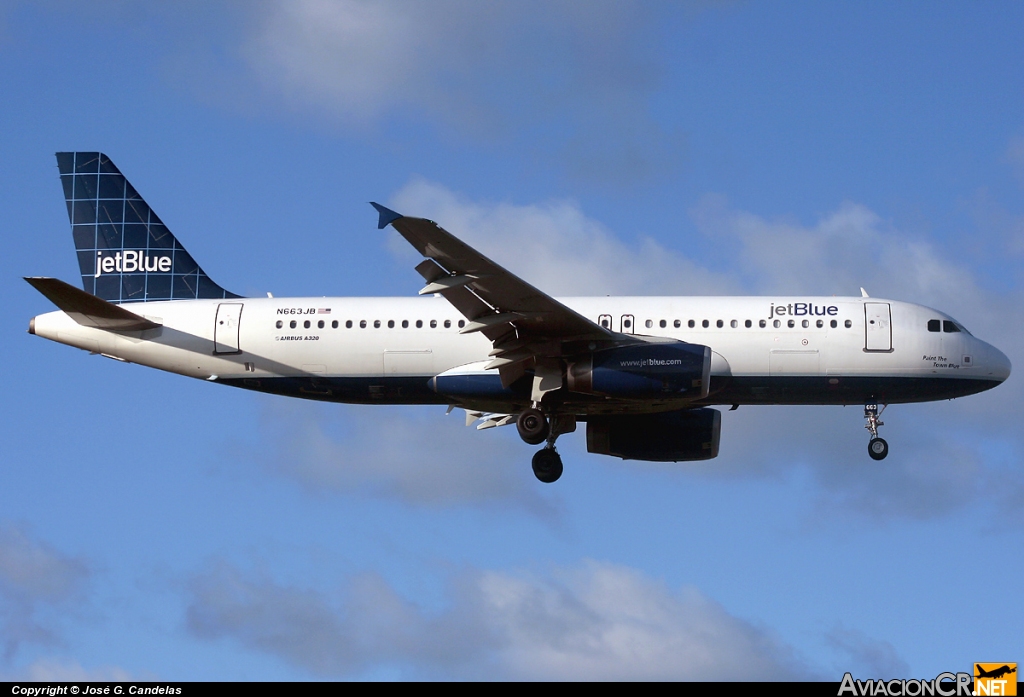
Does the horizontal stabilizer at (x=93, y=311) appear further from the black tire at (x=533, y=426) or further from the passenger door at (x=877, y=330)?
the passenger door at (x=877, y=330)

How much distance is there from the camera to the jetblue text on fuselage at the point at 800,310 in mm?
38688

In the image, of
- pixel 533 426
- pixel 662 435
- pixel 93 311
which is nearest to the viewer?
pixel 533 426

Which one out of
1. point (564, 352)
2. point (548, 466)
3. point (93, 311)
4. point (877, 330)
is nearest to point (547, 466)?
point (548, 466)

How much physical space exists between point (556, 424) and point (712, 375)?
478 cm

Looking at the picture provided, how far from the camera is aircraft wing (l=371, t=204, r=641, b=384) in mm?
33300

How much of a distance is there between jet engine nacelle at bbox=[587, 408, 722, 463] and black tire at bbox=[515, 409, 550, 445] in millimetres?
4110

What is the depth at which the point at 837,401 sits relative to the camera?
38.9 meters

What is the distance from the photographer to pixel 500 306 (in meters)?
36.0

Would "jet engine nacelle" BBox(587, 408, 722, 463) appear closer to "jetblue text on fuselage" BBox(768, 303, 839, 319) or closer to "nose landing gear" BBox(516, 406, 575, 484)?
"nose landing gear" BBox(516, 406, 575, 484)

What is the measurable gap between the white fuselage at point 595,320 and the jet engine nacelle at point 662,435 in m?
2.78

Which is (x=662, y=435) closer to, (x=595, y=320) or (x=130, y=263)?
(x=595, y=320)

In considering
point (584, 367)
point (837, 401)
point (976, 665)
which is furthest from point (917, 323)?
point (976, 665)

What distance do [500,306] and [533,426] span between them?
4.01 m

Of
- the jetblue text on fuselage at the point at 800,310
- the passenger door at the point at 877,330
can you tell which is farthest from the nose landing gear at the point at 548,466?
the passenger door at the point at 877,330
